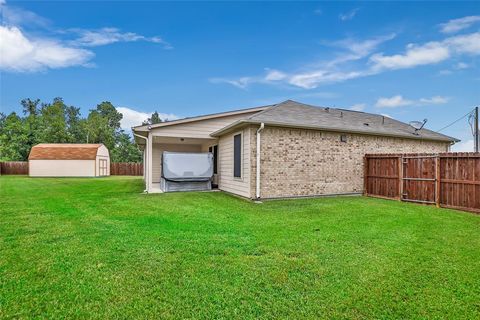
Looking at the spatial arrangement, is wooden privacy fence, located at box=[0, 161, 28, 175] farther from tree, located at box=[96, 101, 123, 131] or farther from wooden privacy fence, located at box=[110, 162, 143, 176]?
tree, located at box=[96, 101, 123, 131]

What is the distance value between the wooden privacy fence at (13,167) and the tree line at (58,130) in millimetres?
4883

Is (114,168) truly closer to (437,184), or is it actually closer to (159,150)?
(159,150)

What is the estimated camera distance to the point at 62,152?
27.1m

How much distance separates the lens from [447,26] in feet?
38.1

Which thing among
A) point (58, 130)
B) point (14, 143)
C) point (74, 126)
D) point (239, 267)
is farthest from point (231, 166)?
point (74, 126)

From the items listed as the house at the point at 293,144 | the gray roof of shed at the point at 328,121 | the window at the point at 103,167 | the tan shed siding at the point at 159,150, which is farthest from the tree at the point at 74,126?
the gray roof of shed at the point at 328,121

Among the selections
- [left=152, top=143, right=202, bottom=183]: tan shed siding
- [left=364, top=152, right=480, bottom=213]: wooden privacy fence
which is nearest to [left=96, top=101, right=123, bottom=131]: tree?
[left=152, top=143, right=202, bottom=183]: tan shed siding

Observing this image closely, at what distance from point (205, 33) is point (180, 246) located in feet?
36.4

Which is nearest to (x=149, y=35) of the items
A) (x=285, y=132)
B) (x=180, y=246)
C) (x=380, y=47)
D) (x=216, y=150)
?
(x=216, y=150)

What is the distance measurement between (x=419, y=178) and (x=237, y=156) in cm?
609

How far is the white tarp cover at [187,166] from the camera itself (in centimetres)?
1177

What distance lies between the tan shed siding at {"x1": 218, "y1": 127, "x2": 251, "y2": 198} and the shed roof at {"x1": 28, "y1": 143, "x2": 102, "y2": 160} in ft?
64.1

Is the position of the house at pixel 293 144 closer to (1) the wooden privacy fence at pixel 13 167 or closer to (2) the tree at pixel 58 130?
(1) the wooden privacy fence at pixel 13 167

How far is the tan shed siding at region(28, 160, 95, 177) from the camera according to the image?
2645 cm
